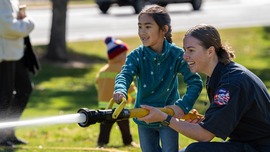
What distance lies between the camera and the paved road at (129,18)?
902 inches

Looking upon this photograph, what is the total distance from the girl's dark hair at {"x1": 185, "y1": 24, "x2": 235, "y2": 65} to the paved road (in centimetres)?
1555

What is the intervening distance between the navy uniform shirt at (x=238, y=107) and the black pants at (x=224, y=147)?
1.7 inches

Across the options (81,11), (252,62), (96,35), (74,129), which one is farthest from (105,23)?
(74,129)

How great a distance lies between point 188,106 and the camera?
18.6 ft

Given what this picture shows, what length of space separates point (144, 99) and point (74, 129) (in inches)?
167

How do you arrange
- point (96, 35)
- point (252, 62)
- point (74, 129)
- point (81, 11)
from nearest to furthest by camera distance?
point (74, 129) → point (252, 62) → point (96, 35) → point (81, 11)

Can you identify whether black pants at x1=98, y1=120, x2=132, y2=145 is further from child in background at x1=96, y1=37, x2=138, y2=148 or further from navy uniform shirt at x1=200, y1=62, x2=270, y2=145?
navy uniform shirt at x1=200, y1=62, x2=270, y2=145

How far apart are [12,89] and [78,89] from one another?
17.9 ft

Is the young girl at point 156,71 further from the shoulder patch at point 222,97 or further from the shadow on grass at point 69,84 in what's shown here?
the shadow on grass at point 69,84

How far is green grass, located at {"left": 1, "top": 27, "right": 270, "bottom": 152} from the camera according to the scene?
919cm

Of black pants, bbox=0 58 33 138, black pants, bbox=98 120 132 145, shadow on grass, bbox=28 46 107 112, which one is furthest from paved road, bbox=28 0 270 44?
black pants, bbox=98 120 132 145

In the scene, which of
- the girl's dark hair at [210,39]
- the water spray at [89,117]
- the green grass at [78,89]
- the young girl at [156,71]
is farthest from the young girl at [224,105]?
the green grass at [78,89]

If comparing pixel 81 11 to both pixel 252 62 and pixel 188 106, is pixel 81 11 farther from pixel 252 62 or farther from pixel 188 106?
pixel 188 106

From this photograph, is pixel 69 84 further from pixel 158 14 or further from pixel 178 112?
pixel 178 112
